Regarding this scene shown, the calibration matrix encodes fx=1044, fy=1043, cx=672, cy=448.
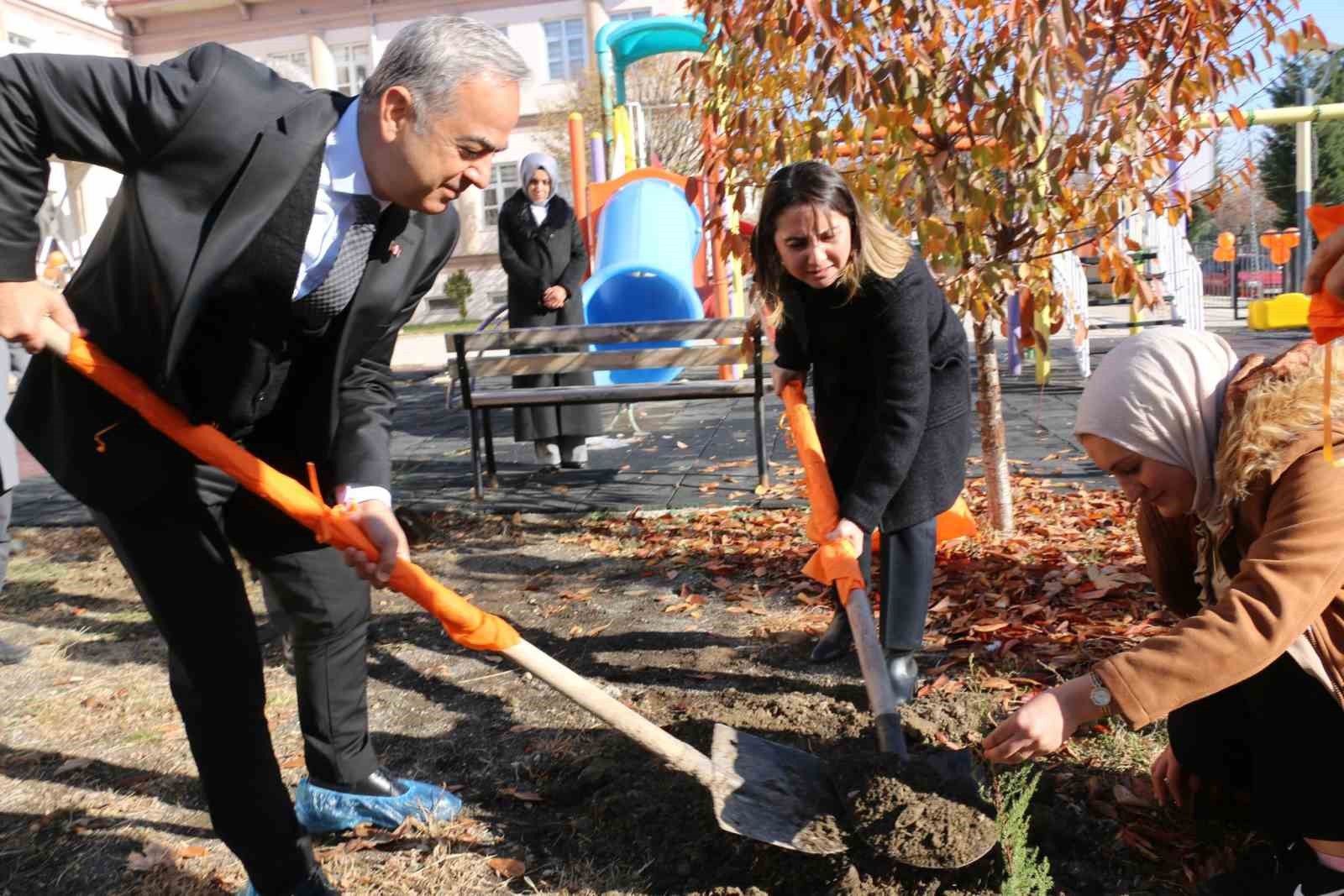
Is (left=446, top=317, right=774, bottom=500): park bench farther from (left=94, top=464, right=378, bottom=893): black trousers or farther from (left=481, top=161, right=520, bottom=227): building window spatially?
(left=481, top=161, right=520, bottom=227): building window

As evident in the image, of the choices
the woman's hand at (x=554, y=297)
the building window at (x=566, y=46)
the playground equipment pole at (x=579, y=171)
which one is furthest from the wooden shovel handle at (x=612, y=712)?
the building window at (x=566, y=46)

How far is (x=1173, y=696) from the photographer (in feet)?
5.53

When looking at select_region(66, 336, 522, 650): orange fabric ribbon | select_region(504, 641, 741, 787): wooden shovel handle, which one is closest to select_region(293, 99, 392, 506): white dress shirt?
select_region(66, 336, 522, 650): orange fabric ribbon

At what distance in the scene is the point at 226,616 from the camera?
81.6 inches

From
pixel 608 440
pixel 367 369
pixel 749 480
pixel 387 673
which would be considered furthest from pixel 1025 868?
pixel 608 440

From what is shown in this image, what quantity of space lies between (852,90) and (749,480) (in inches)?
119

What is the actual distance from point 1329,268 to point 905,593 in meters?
1.70

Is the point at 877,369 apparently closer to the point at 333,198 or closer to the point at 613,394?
the point at 333,198

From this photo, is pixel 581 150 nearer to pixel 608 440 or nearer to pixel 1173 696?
pixel 608 440

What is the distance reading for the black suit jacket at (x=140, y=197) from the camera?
1.83 m

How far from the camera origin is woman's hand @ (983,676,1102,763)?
173 cm

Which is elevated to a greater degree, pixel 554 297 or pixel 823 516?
pixel 554 297

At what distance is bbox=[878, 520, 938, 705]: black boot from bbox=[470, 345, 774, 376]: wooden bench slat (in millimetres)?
3061

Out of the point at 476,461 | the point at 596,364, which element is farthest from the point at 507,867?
the point at 596,364
